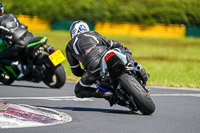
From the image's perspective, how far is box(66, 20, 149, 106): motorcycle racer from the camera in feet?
27.7

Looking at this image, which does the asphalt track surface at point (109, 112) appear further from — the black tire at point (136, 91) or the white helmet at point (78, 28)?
the white helmet at point (78, 28)

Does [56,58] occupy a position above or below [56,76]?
above

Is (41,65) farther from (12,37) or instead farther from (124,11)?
(124,11)

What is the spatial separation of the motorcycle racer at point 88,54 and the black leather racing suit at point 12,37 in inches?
142

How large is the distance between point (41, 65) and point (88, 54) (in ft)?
12.0

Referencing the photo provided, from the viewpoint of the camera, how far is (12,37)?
40.4 feet

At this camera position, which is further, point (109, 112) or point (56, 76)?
point (56, 76)

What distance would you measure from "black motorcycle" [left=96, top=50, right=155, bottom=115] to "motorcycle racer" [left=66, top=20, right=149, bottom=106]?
0.18 metres

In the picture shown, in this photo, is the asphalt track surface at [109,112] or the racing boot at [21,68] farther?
the racing boot at [21,68]

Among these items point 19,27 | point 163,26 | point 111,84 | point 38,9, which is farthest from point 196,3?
point 111,84

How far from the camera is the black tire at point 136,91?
25.3ft

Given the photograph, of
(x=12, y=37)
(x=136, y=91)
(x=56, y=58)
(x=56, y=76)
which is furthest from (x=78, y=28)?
(x=12, y=37)

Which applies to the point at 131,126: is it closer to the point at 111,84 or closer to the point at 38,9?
the point at 111,84

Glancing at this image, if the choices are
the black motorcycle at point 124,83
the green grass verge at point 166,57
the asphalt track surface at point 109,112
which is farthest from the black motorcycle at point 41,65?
the black motorcycle at point 124,83
